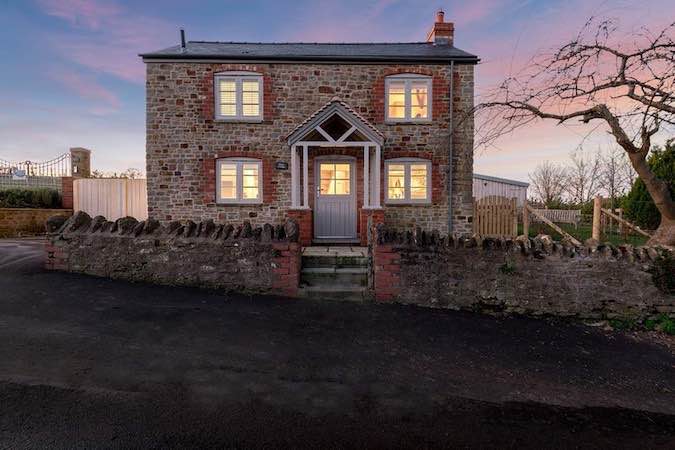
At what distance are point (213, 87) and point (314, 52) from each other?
10.8 ft

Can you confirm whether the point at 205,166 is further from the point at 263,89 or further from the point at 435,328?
the point at 435,328

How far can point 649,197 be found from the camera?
14961mm

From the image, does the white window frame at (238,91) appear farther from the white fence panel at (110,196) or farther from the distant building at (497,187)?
the distant building at (497,187)

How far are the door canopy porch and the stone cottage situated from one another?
66 centimetres

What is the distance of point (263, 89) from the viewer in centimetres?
1172

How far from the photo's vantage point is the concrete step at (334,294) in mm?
6621

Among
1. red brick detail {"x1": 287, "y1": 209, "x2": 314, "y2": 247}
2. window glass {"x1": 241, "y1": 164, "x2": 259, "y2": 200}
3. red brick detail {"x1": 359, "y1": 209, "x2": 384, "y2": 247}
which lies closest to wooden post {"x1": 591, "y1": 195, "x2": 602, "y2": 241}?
red brick detail {"x1": 359, "y1": 209, "x2": 384, "y2": 247}

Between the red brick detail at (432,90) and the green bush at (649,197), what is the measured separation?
884cm

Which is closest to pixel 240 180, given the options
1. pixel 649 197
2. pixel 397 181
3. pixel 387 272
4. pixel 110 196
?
pixel 397 181

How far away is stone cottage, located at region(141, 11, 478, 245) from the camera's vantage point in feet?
38.3

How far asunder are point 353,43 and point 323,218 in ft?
22.5

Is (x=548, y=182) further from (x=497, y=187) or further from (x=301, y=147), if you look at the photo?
(x=301, y=147)

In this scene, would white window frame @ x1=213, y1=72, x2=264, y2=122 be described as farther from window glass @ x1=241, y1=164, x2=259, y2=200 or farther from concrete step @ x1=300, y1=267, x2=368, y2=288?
concrete step @ x1=300, y1=267, x2=368, y2=288

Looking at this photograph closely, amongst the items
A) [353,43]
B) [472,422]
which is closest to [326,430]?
[472,422]
